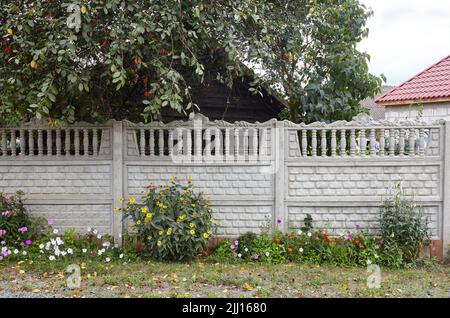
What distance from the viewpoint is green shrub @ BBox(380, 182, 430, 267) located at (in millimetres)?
5711

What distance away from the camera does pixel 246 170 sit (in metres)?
6.14

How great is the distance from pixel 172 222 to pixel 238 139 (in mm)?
1461

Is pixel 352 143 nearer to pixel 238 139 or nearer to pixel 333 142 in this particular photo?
pixel 333 142

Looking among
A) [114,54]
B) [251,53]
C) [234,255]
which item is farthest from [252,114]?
[114,54]

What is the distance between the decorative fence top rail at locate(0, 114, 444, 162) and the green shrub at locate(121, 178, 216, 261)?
2.10 feet

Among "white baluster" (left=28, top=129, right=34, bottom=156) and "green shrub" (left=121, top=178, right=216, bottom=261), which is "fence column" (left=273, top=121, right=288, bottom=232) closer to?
"green shrub" (left=121, top=178, right=216, bottom=261)

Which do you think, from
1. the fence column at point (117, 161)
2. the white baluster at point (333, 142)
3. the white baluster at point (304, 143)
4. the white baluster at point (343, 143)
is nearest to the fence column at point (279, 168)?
the white baluster at point (304, 143)

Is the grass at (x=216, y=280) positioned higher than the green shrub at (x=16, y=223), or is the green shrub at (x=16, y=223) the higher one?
the green shrub at (x=16, y=223)

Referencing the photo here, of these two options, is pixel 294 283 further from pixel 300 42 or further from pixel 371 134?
pixel 300 42

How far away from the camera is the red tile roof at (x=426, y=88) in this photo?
10.0 meters

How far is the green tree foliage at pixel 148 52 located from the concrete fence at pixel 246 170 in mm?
544

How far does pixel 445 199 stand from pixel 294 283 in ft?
8.15

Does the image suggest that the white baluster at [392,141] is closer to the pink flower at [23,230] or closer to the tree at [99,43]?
the tree at [99,43]
